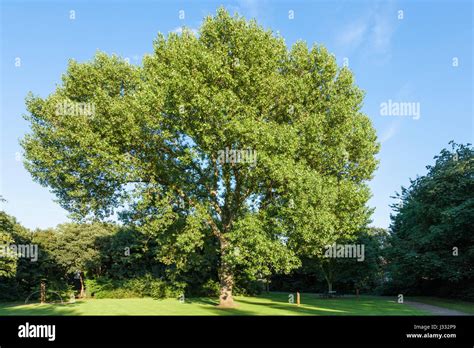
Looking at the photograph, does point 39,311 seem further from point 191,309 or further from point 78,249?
point 78,249

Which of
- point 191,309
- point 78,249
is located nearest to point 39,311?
point 191,309

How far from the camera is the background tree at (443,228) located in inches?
1455

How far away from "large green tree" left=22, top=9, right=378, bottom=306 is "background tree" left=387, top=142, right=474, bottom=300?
1175 cm

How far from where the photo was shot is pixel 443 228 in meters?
37.1

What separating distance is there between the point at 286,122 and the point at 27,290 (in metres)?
34.1

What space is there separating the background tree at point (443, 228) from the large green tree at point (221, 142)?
11752 millimetres

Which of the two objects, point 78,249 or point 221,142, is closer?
point 221,142

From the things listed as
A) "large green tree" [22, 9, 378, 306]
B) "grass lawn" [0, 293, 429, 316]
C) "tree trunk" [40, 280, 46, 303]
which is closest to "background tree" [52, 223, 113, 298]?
"tree trunk" [40, 280, 46, 303]

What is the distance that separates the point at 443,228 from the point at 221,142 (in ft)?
80.4

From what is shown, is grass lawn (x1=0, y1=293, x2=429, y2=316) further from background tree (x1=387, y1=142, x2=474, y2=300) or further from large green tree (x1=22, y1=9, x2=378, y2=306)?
background tree (x1=387, y1=142, x2=474, y2=300)

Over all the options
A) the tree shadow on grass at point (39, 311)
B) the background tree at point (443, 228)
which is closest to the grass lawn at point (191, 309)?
the tree shadow on grass at point (39, 311)

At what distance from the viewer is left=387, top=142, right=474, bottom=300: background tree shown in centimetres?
3697

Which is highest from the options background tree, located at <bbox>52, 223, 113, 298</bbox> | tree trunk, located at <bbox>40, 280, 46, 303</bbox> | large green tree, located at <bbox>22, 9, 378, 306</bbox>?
large green tree, located at <bbox>22, 9, 378, 306</bbox>
